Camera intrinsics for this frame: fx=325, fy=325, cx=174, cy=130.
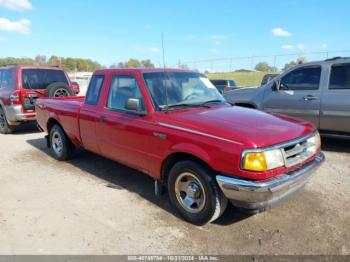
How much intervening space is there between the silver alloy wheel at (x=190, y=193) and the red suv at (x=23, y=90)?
18.4 ft

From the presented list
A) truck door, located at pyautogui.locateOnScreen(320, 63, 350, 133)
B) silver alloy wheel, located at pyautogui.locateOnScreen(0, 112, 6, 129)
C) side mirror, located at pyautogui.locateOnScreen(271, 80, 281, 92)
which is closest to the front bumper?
truck door, located at pyautogui.locateOnScreen(320, 63, 350, 133)

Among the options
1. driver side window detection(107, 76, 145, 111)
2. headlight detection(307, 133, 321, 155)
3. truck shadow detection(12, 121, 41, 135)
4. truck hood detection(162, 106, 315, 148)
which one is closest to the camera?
truck hood detection(162, 106, 315, 148)

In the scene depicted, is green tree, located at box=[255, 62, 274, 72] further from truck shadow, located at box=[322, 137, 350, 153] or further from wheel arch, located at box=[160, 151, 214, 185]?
wheel arch, located at box=[160, 151, 214, 185]

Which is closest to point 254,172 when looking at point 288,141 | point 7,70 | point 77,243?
point 288,141

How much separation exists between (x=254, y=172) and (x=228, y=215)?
3.55ft

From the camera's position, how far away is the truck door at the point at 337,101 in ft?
21.1

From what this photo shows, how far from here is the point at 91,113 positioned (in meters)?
5.15

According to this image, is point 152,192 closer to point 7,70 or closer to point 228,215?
point 228,215

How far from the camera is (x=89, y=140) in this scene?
5.39 metres

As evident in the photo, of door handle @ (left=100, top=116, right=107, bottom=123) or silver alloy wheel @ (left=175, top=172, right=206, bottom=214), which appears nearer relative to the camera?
silver alloy wheel @ (left=175, top=172, right=206, bottom=214)

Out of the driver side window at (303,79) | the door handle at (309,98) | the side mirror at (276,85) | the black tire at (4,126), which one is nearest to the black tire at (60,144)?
the black tire at (4,126)

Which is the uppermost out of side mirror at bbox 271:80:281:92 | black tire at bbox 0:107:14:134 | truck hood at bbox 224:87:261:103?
side mirror at bbox 271:80:281:92

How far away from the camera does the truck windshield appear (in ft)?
14.0

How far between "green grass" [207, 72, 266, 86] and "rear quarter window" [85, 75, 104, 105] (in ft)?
90.3
